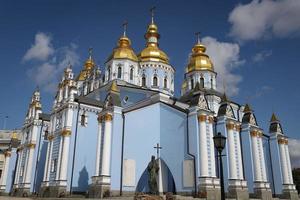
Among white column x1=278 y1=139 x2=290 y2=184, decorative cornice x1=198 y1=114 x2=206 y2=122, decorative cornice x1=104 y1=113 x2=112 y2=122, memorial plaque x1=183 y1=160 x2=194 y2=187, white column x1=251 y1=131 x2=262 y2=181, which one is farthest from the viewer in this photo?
white column x1=278 y1=139 x2=290 y2=184

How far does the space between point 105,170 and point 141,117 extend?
203 inches

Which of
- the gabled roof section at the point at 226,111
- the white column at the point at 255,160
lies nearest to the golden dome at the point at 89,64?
the gabled roof section at the point at 226,111

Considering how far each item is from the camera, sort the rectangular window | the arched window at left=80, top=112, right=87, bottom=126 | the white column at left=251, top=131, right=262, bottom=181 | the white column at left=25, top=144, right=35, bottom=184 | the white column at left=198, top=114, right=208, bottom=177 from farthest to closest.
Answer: the white column at left=25, top=144, right=35, bottom=184, the arched window at left=80, top=112, right=87, bottom=126, the rectangular window, the white column at left=251, top=131, right=262, bottom=181, the white column at left=198, top=114, right=208, bottom=177

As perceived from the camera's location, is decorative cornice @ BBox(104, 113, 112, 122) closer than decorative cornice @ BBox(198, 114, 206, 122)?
No

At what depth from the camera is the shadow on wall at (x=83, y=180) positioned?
2363cm

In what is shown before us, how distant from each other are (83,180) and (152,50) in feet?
60.5

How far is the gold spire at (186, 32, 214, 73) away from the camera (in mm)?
35522

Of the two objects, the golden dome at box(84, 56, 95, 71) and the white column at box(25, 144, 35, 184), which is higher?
the golden dome at box(84, 56, 95, 71)

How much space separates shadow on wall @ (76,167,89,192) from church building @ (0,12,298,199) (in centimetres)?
8

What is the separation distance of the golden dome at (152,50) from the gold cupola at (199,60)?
9.71 feet

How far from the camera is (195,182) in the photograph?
65.7ft

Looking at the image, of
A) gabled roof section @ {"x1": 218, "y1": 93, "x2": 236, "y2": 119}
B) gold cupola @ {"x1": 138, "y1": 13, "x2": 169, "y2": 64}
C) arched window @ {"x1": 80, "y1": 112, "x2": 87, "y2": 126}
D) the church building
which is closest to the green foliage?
the church building

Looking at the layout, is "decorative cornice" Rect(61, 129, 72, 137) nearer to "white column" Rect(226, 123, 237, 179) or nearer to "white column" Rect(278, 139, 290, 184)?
"white column" Rect(226, 123, 237, 179)

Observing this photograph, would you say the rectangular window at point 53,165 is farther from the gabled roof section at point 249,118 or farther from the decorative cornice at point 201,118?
the gabled roof section at point 249,118
